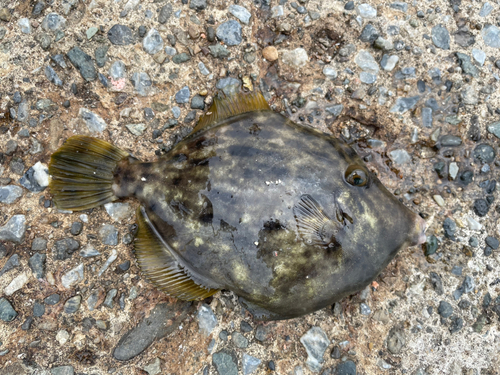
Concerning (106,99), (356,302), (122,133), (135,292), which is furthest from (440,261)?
(106,99)

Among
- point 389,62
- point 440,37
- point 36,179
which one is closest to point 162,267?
point 36,179

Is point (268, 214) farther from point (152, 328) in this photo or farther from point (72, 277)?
point (72, 277)

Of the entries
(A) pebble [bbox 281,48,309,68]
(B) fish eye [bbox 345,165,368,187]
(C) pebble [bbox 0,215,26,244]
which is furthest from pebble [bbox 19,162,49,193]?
(B) fish eye [bbox 345,165,368,187]

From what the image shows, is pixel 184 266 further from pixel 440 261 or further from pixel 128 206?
pixel 440 261

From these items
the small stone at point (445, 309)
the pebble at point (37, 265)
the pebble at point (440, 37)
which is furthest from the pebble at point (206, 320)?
the pebble at point (440, 37)

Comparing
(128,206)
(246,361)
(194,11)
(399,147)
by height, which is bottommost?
(246,361)

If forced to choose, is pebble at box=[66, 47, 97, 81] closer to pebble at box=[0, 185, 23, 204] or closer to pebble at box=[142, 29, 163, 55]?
pebble at box=[142, 29, 163, 55]
